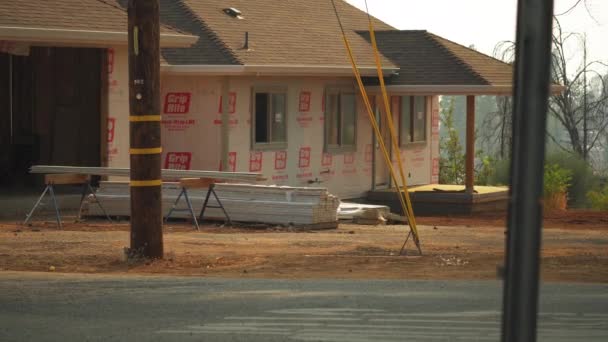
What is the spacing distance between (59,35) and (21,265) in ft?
23.1

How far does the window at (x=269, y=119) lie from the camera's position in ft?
79.9

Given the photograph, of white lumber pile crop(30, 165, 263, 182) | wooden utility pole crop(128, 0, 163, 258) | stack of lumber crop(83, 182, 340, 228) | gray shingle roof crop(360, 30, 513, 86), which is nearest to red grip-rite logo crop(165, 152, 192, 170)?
white lumber pile crop(30, 165, 263, 182)

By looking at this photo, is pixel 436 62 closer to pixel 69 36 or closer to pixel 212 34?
pixel 212 34

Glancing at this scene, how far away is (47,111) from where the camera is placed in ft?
74.9

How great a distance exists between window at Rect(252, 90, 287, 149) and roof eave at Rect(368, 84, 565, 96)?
9.75 ft

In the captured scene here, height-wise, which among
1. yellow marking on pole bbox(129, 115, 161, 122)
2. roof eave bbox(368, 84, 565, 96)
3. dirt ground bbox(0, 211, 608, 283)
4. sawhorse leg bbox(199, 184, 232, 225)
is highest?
roof eave bbox(368, 84, 565, 96)

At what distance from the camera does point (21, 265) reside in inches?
510

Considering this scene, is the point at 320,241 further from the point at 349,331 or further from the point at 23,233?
the point at 349,331

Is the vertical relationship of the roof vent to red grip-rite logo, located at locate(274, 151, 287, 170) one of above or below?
above

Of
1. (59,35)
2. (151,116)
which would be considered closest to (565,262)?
(151,116)

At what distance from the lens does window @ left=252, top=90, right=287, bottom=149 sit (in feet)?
79.9

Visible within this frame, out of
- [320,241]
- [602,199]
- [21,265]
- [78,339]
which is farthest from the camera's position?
[602,199]

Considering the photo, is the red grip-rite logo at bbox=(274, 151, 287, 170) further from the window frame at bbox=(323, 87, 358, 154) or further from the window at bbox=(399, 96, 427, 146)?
the window at bbox=(399, 96, 427, 146)

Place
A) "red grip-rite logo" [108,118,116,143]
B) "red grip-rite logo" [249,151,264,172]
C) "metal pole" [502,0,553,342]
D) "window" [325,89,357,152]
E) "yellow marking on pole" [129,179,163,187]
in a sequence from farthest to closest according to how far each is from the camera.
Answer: "window" [325,89,357,152]
"red grip-rite logo" [249,151,264,172]
"red grip-rite logo" [108,118,116,143]
"yellow marking on pole" [129,179,163,187]
"metal pole" [502,0,553,342]
